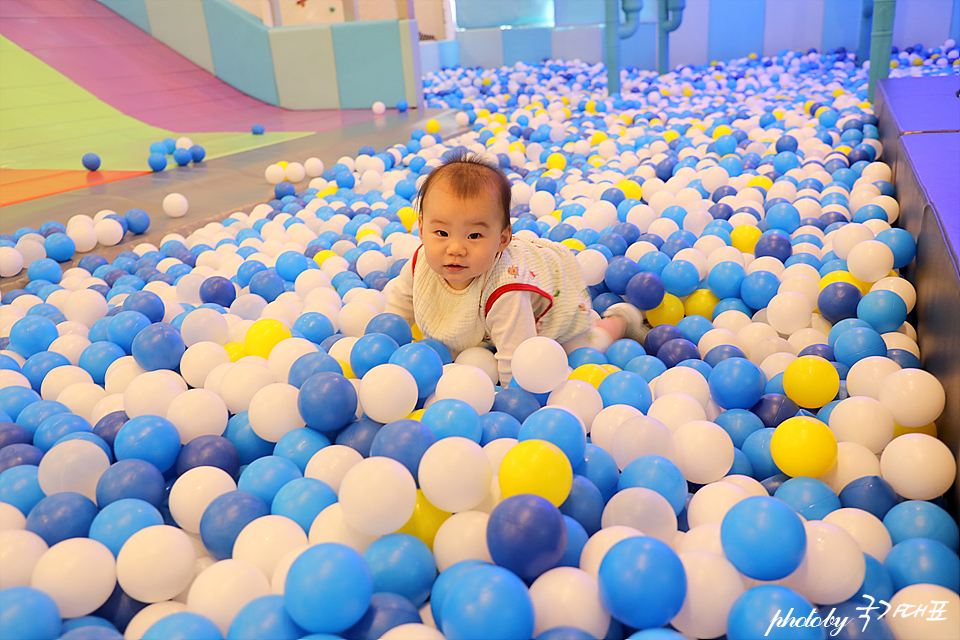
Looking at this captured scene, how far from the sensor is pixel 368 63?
4.73m

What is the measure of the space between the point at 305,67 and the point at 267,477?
4427 mm

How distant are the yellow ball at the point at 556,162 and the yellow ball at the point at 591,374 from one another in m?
1.83

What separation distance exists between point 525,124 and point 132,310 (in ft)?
8.90

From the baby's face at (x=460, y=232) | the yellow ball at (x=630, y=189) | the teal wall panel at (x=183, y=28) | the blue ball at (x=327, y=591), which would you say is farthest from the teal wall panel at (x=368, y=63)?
the blue ball at (x=327, y=591)

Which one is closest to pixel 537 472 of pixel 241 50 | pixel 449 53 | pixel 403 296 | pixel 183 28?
pixel 403 296

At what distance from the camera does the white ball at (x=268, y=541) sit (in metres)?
0.87

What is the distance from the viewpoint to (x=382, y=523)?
0.85 metres

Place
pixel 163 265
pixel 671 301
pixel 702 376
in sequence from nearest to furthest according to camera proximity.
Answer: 1. pixel 702 376
2. pixel 671 301
3. pixel 163 265

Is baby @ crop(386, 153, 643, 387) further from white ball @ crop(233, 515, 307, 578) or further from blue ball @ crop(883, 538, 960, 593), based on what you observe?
blue ball @ crop(883, 538, 960, 593)

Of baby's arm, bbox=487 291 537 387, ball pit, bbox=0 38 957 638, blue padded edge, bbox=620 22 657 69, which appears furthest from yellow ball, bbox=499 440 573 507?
blue padded edge, bbox=620 22 657 69

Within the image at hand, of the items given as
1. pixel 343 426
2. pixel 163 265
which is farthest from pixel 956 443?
pixel 163 265

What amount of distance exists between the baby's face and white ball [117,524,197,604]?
653 millimetres

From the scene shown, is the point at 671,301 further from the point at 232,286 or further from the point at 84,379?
the point at 84,379

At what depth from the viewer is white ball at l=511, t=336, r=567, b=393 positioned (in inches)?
47.1
